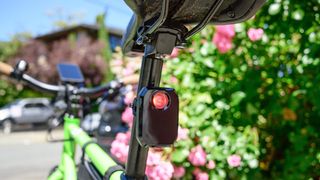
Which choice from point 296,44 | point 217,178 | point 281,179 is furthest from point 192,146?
point 296,44

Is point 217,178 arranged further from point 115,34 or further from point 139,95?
point 115,34

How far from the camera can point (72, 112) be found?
7.58 ft

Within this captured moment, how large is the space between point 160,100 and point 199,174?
4.81 feet

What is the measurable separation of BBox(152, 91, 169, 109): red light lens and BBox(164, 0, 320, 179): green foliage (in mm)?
1371

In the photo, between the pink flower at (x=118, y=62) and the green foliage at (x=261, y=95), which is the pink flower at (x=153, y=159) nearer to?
the green foliage at (x=261, y=95)

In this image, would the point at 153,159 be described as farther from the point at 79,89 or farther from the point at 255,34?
the point at 255,34

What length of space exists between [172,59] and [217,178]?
0.74 metres

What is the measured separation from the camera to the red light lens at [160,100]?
878 millimetres

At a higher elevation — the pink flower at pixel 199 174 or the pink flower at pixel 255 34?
the pink flower at pixel 255 34

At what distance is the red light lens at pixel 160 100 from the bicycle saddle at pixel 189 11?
0.43 feet

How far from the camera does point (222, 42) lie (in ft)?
7.88

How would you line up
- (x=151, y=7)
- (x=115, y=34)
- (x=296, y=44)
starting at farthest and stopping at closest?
1. (x=115, y=34)
2. (x=296, y=44)
3. (x=151, y=7)

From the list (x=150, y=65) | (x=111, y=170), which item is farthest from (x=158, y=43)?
(x=111, y=170)

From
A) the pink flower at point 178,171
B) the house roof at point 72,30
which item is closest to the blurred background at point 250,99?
the pink flower at point 178,171
